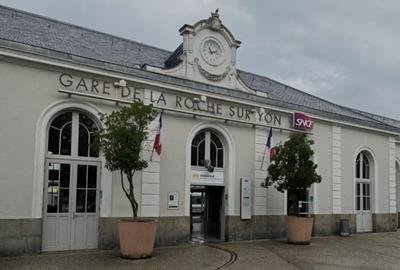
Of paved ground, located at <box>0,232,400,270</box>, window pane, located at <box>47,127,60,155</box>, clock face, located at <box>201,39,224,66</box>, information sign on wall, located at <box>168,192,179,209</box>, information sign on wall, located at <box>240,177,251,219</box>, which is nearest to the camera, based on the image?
paved ground, located at <box>0,232,400,270</box>

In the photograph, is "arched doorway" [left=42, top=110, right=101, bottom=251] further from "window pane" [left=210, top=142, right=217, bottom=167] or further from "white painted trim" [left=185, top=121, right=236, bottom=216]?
"window pane" [left=210, top=142, right=217, bottom=167]

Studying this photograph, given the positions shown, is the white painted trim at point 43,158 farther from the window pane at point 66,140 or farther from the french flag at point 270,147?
the french flag at point 270,147

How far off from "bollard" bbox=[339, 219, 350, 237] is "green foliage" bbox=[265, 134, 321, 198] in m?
3.72

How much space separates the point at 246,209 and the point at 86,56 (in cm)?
666

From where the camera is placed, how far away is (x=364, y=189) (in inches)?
712

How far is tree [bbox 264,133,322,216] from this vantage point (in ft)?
42.9

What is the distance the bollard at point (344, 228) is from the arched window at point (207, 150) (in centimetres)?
555

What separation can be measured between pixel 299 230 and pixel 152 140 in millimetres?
5218

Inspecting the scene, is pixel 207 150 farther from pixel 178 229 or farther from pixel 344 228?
pixel 344 228

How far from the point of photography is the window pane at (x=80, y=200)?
11.1 m

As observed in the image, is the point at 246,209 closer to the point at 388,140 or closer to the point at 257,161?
the point at 257,161

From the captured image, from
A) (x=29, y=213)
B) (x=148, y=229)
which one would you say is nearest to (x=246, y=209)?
(x=148, y=229)

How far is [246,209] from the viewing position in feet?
45.3

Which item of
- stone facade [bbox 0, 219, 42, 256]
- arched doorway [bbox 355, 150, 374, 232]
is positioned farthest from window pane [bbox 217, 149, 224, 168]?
arched doorway [bbox 355, 150, 374, 232]
